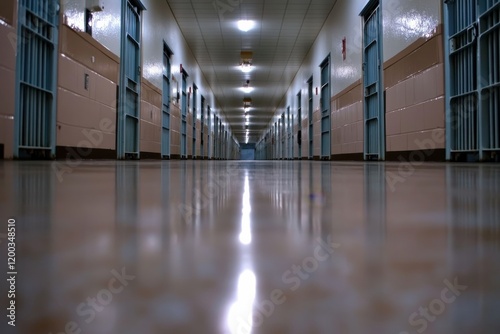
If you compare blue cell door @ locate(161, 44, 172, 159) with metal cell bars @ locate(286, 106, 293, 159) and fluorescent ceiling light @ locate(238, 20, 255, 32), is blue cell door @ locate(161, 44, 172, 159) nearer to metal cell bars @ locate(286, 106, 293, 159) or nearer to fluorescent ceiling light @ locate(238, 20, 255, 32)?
fluorescent ceiling light @ locate(238, 20, 255, 32)

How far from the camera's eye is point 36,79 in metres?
4.16

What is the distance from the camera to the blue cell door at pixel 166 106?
9180 millimetres

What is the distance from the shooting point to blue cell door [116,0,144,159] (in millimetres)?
6191

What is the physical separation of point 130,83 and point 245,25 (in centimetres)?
384

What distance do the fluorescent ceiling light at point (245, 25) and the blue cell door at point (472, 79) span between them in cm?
569

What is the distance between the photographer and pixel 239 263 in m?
0.25

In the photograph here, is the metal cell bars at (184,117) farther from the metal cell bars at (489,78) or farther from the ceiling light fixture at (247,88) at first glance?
the metal cell bars at (489,78)

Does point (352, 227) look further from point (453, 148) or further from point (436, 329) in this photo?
point (453, 148)

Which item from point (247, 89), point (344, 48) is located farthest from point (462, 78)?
point (247, 89)

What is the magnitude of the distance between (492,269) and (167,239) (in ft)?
0.80

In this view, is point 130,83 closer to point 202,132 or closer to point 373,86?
point 373,86

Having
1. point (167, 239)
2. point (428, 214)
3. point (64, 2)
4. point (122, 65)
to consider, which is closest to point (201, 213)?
point (167, 239)

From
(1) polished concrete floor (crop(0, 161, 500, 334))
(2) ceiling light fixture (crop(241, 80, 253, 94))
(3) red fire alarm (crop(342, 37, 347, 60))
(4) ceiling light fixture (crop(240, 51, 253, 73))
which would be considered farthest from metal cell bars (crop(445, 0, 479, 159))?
(2) ceiling light fixture (crop(241, 80, 253, 94))

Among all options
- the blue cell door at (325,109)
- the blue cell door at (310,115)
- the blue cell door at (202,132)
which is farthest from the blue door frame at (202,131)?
the blue cell door at (325,109)
